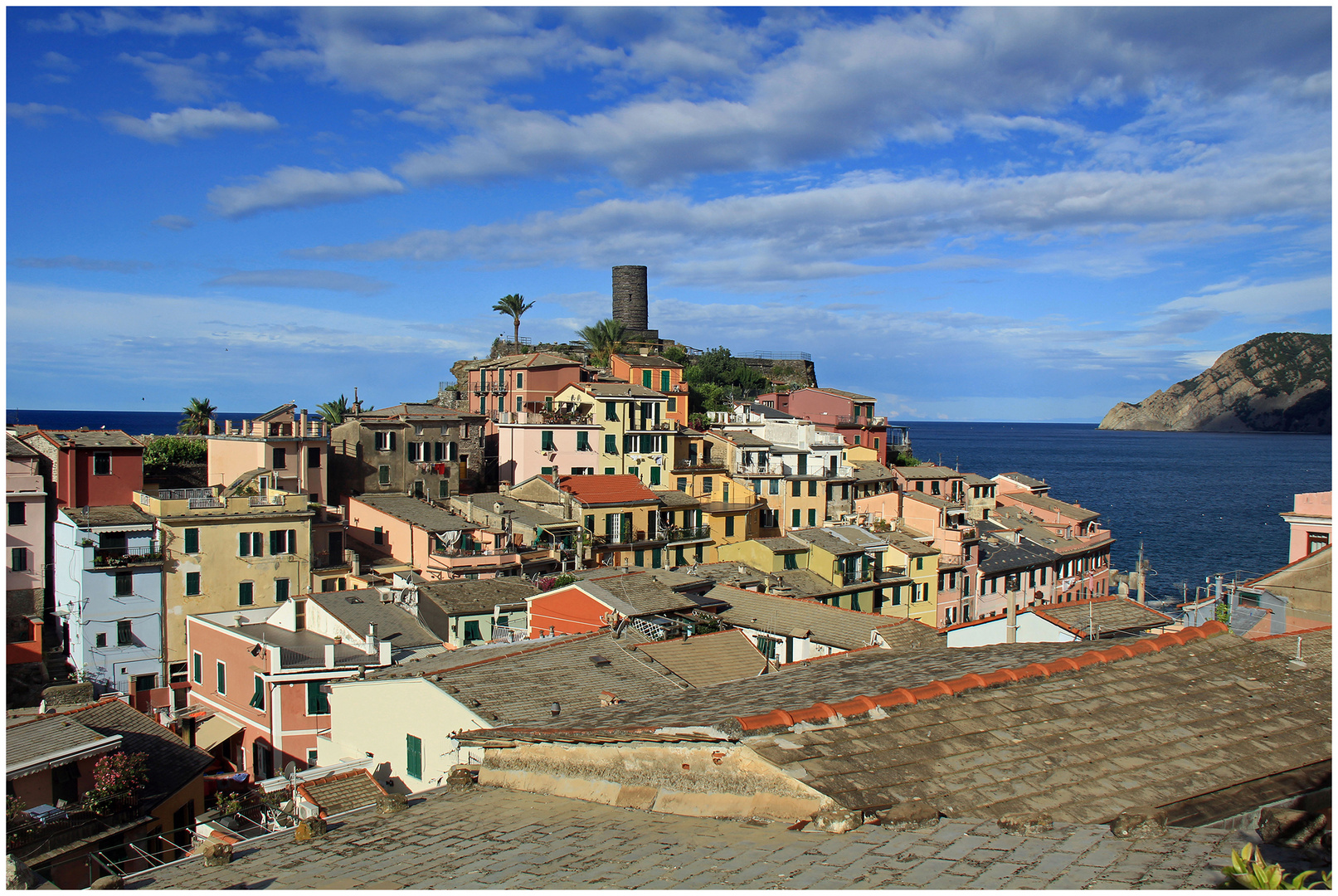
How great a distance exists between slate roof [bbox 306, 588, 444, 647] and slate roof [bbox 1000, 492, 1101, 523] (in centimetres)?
5046

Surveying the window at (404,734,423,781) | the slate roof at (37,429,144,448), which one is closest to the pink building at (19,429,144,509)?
the slate roof at (37,429,144,448)

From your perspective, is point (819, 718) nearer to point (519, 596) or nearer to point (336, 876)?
point (336, 876)

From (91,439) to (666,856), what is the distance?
152 feet

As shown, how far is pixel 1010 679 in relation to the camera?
9352 mm

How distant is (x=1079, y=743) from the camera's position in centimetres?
808

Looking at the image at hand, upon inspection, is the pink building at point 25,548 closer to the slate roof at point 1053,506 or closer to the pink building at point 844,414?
the pink building at point 844,414

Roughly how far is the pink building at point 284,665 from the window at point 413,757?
760cm

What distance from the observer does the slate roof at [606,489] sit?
48.7 metres

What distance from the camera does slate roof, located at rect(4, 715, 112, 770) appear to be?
709 inches

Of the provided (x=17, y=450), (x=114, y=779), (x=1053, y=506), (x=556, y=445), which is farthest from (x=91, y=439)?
(x=1053, y=506)

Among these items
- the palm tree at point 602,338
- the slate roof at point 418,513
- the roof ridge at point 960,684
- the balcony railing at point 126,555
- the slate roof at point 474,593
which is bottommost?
the slate roof at point 474,593

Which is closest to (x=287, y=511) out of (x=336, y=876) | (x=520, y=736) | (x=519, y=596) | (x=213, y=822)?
(x=519, y=596)

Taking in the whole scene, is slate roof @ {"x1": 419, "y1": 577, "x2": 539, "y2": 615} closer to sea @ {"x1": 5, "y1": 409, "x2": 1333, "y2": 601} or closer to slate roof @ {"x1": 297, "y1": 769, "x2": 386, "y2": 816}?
Result: slate roof @ {"x1": 297, "y1": 769, "x2": 386, "y2": 816}

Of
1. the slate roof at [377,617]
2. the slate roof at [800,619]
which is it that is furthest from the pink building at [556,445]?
the slate roof at [800,619]
